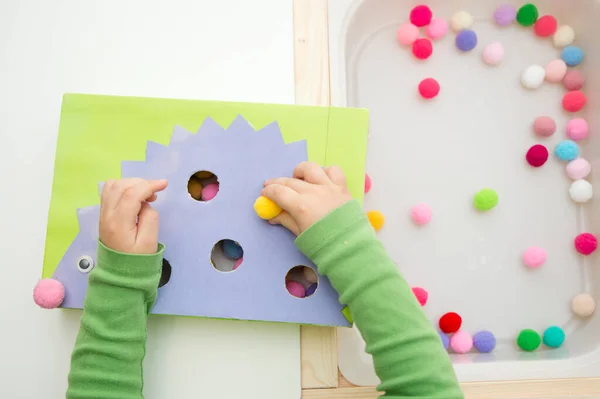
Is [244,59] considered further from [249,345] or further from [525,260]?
[525,260]

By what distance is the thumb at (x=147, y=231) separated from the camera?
24.6 inches

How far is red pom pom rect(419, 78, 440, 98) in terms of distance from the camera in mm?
925

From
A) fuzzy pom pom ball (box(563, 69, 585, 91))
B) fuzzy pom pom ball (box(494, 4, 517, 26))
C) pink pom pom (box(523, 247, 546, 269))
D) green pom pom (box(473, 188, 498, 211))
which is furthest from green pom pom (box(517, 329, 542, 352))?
fuzzy pom pom ball (box(494, 4, 517, 26))

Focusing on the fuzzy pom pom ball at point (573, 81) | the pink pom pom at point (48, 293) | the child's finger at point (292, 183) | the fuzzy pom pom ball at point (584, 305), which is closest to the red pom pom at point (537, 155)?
the fuzzy pom pom ball at point (573, 81)

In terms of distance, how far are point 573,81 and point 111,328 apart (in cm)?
89

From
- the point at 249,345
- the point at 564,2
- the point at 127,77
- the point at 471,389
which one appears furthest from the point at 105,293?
the point at 564,2

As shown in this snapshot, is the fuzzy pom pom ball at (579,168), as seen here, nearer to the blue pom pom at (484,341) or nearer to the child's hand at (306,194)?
the blue pom pom at (484,341)

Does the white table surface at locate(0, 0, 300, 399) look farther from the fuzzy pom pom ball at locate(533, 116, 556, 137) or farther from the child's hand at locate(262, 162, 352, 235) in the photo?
the fuzzy pom pom ball at locate(533, 116, 556, 137)

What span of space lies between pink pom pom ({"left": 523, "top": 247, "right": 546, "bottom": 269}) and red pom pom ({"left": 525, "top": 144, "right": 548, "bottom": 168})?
154 millimetres

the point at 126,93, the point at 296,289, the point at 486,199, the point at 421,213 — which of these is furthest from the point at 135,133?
the point at 486,199

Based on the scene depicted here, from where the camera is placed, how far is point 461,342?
86 cm

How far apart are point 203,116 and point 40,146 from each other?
252 mm

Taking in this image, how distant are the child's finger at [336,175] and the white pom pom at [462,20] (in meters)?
0.45

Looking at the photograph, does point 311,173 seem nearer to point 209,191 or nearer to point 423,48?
point 209,191
